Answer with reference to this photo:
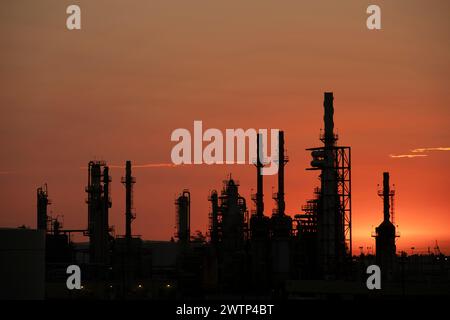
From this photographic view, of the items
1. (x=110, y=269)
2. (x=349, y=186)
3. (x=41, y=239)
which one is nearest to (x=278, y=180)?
(x=349, y=186)

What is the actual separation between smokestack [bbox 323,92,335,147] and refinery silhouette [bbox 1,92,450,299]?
71mm

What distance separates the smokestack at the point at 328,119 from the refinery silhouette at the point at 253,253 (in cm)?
7

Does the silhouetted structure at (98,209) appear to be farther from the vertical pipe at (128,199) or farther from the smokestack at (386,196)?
the smokestack at (386,196)

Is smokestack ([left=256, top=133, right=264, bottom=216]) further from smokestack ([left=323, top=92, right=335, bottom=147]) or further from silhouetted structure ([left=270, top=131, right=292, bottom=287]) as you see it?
smokestack ([left=323, top=92, right=335, bottom=147])

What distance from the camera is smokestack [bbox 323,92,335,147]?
76.4 meters

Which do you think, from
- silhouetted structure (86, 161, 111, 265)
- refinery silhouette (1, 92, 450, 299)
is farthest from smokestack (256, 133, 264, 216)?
silhouetted structure (86, 161, 111, 265)

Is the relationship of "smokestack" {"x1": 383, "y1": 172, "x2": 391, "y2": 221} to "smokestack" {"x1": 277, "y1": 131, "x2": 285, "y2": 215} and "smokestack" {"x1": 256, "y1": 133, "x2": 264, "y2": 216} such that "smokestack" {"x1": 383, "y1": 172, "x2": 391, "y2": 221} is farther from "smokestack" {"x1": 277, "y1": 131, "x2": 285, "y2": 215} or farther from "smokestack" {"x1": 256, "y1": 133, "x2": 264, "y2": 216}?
"smokestack" {"x1": 256, "y1": 133, "x2": 264, "y2": 216}

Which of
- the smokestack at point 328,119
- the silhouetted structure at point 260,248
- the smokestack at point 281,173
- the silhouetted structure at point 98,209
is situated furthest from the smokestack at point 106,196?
the smokestack at point 328,119

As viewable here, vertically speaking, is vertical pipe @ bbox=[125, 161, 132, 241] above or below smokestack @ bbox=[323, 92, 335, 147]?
below

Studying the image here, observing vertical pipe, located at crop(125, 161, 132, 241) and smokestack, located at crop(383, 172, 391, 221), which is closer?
vertical pipe, located at crop(125, 161, 132, 241)

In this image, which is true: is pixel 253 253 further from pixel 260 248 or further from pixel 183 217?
pixel 183 217

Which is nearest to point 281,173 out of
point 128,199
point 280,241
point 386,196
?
point 280,241
